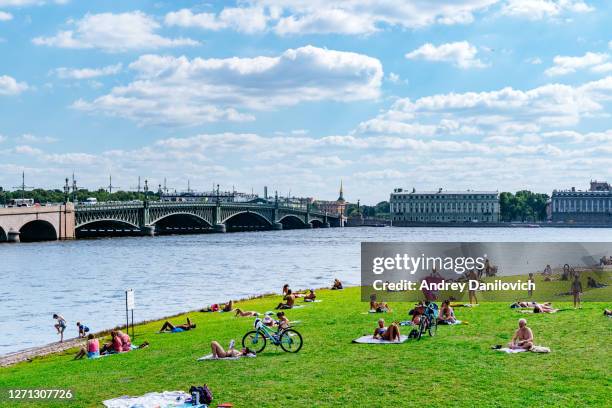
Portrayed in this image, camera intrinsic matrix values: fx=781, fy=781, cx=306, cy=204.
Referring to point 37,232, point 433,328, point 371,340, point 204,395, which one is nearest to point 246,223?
point 37,232

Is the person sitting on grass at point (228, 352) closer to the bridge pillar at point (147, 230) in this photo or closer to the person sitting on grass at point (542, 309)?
the person sitting on grass at point (542, 309)

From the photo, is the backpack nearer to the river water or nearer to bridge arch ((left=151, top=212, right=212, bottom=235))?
the river water

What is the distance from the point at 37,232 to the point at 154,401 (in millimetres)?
101882

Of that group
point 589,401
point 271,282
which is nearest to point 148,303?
point 271,282

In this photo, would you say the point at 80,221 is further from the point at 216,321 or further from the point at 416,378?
the point at 416,378

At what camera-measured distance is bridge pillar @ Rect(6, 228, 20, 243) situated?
9698cm

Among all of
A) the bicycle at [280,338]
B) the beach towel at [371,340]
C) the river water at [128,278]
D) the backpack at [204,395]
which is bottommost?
the river water at [128,278]

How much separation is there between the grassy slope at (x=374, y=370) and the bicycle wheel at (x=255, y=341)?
0.75 ft

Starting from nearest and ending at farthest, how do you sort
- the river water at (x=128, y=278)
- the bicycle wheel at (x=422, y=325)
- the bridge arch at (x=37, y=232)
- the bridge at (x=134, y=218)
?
the bicycle wheel at (x=422, y=325) < the river water at (x=128, y=278) < the bridge at (x=134, y=218) < the bridge arch at (x=37, y=232)

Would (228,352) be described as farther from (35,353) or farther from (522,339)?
(35,353)

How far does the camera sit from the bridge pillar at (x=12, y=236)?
318 feet

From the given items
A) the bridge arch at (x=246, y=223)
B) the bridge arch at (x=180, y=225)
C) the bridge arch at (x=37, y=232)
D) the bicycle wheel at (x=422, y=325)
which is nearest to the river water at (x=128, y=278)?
the bridge arch at (x=37, y=232)

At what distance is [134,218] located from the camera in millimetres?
123562

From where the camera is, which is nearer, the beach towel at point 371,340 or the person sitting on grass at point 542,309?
the beach towel at point 371,340
